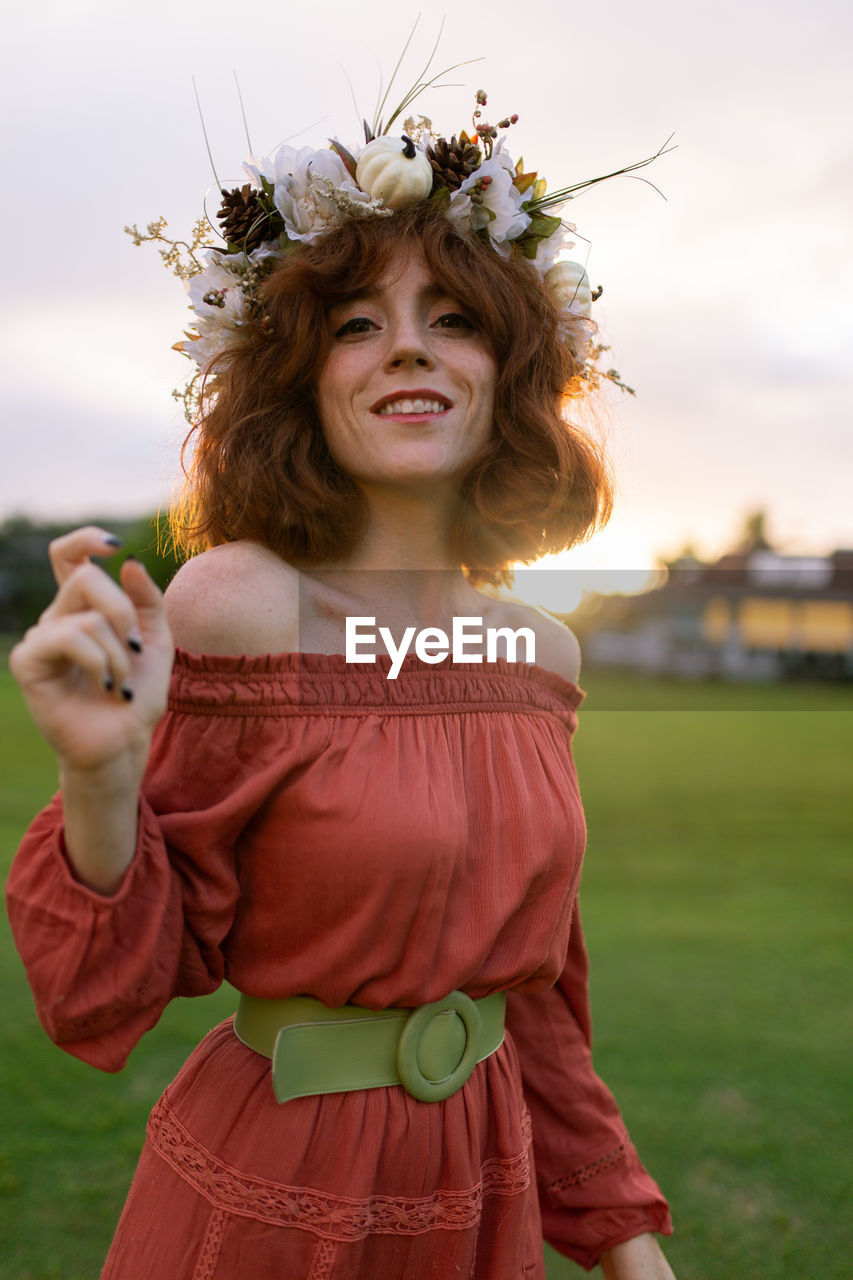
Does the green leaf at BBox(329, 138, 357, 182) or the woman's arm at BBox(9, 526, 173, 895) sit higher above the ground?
the green leaf at BBox(329, 138, 357, 182)

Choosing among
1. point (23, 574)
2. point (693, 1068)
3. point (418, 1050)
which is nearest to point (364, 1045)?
point (418, 1050)

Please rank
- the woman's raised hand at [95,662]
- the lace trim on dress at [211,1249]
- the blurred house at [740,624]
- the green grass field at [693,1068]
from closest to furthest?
the woman's raised hand at [95,662], the lace trim on dress at [211,1249], the green grass field at [693,1068], the blurred house at [740,624]

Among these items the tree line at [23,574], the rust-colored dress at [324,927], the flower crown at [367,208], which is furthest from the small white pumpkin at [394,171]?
the tree line at [23,574]

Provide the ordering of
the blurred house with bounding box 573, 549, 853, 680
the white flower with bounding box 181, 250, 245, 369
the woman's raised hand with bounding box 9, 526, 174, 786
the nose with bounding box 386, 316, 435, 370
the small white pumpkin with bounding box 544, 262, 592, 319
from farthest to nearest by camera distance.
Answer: the blurred house with bounding box 573, 549, 853, 680 < the small white pumpkin with bounding box 544, 262, 592, 319 < the white flower with bounding box 181, 250, 245, 369 < the nose with bounding box 386, 316, 435, 370 < the woman's raised hand with bounding box 9, 526, 174, 786

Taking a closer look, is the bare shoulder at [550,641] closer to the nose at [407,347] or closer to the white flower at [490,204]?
the nose at [407,347]

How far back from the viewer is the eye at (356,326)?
1508mm

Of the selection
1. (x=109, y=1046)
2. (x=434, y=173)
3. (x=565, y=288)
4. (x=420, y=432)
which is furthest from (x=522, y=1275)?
(x=434, y=173)

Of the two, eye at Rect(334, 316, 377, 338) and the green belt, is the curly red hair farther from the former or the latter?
the green belt

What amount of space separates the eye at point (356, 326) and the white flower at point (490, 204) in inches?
7.8

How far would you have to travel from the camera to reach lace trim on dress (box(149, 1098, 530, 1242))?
1245mm

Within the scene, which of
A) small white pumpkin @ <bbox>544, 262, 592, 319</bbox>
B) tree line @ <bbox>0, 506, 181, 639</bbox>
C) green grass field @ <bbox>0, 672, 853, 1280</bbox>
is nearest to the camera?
small white pumpkin @ <bbox>544, 262, 592, 319</bbox>

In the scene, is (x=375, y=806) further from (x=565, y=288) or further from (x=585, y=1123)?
(x=565, y=288)

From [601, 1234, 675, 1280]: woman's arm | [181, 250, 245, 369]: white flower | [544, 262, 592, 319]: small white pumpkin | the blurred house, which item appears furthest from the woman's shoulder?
the blurred house

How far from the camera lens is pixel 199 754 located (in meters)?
1.28
